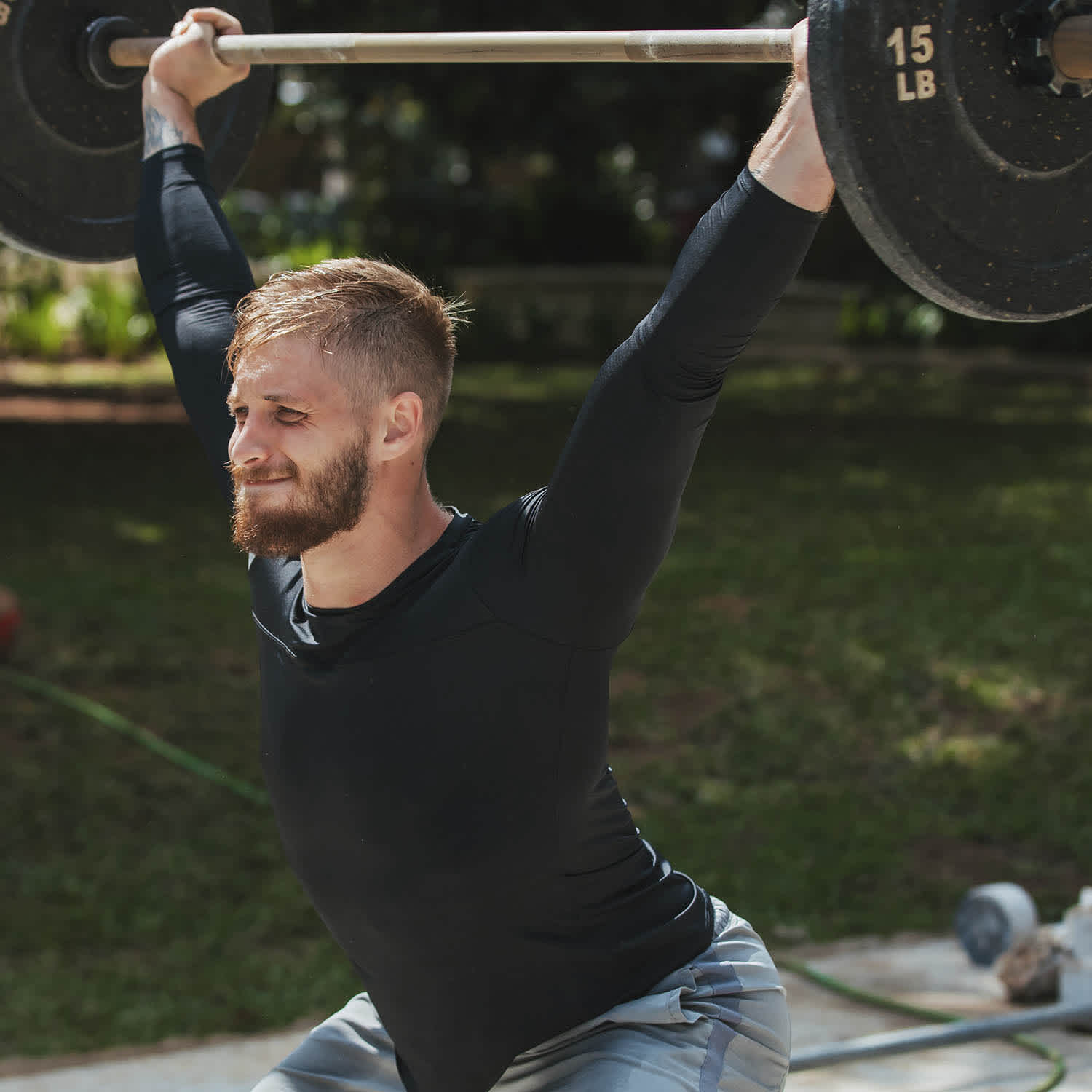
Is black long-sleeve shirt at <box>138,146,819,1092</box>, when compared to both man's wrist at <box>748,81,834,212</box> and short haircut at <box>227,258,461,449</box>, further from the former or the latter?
short haircut at <box>227,258,461,449</box>

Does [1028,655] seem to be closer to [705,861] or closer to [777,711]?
[777,711]

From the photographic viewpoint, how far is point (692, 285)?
69.9 inches

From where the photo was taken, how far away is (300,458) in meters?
2.03

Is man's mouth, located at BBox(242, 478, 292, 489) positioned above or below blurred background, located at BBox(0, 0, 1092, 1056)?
above

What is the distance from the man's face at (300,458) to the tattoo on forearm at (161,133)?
821 mm

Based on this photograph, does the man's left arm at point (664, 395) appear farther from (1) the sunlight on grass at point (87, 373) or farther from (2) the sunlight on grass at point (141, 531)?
(1) the sunlight on grass at point (87, 373)

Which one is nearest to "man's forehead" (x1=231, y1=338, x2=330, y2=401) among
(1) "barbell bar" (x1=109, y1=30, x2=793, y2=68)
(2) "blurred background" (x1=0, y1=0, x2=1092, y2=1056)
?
(1) "barbell bar" (x1=109, y1=30, x2=793, y2=68)

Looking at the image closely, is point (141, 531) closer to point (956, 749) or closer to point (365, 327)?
point (956, 749)

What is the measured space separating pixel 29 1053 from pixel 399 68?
30.4ft

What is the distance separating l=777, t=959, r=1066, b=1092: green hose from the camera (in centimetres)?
376

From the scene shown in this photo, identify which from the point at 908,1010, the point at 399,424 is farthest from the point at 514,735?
the point at 908,1010

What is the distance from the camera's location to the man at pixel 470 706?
1890 millimetres

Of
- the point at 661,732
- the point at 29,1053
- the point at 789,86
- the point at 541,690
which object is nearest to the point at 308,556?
the point at 541,690

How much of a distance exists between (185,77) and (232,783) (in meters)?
3.51
